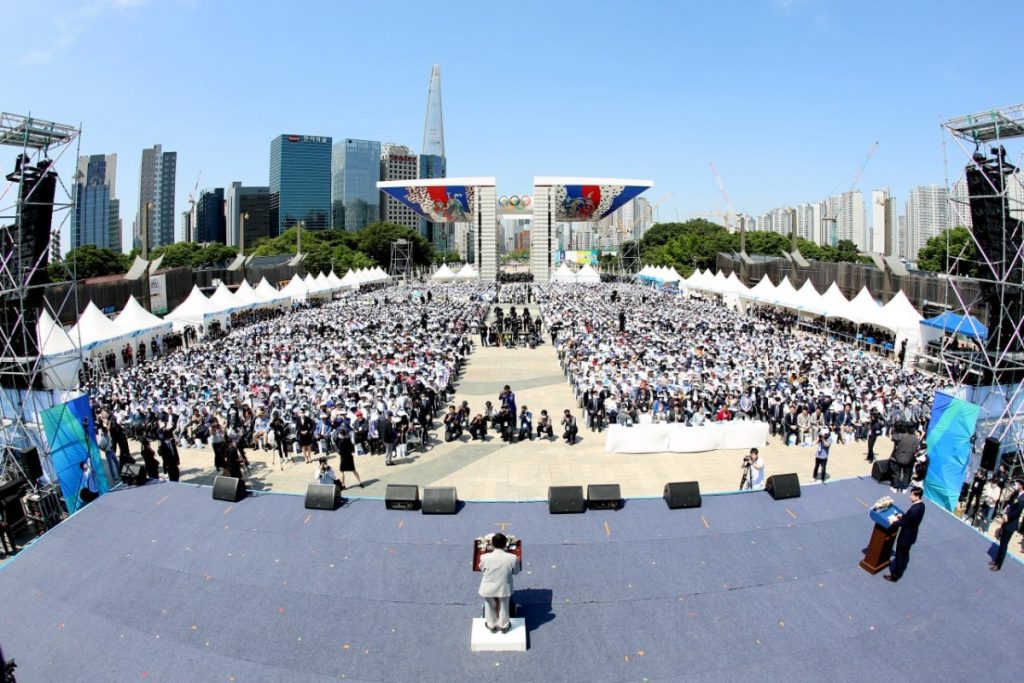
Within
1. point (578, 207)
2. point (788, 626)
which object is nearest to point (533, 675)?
point (788, 626)

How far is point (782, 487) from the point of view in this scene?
9000 mm

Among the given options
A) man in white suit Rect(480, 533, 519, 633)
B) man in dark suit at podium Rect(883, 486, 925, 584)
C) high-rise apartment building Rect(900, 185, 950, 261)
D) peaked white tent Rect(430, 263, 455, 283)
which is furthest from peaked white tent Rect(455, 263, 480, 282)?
high-rise apartment building Rect(900, 185, 950, 261)

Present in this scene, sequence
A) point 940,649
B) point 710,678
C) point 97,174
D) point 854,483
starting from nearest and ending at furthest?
point 710,678
point 940,649
point 854,483
point 97,174

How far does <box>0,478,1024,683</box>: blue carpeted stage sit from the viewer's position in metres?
5.81

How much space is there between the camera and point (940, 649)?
5965mm

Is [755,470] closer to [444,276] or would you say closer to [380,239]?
[444,276]

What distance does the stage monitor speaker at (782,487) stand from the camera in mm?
8961

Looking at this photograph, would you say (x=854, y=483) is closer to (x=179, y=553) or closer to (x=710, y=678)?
(x=710, y=678)

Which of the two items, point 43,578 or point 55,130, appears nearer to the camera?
point 43,578

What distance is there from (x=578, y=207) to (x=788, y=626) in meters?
A: 77.1

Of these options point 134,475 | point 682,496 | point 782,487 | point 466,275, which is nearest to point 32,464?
point 134,475

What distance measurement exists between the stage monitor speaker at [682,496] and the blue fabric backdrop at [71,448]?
8.77 metres

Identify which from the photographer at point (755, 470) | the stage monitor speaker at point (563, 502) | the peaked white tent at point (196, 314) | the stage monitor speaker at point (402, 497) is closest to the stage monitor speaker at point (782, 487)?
the photographer at point (755, 470)

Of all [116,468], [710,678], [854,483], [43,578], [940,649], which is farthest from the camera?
[116,468]
